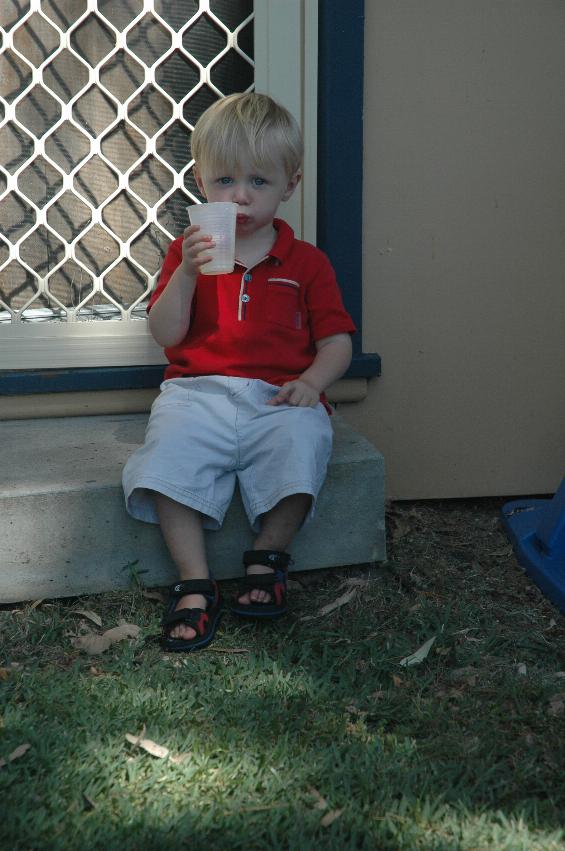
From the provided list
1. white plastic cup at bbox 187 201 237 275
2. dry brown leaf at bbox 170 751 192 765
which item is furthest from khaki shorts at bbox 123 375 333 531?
dry brown leaf at bbox 170 751 192 765

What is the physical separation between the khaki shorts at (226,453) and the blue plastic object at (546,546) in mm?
708

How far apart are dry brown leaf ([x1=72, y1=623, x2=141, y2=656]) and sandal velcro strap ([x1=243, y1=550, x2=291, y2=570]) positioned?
1.08 ft

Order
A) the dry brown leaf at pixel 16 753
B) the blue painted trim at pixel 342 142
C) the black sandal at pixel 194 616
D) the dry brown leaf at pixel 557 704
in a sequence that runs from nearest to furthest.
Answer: the dry brown leaf at pixel 16 753
the dry brown leaf at pixel 557 704
the black sandal at pixel 194 616
the blue painted trim at pixel 342 142

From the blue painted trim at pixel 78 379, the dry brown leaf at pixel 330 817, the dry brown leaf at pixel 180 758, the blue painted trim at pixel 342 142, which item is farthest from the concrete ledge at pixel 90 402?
the dry brown leaf at pixel 330 817

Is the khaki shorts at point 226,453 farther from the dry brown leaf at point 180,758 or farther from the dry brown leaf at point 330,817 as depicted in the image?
the dry brown leaf at point 330,817

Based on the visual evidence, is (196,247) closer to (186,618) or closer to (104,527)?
(104,527)

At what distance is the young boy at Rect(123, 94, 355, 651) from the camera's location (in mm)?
2365

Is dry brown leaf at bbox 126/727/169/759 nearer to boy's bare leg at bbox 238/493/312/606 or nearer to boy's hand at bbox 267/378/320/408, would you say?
boy's bare leg at bbox 238/493/312/606

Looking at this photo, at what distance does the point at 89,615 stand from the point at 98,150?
155 centimetres

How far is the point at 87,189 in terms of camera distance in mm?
3088

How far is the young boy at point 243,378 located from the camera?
7.76 ft

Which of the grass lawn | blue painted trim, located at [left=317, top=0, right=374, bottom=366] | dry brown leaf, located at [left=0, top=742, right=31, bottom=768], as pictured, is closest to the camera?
the grass lawn

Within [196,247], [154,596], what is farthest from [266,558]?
[196,247]

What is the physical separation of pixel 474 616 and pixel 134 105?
196 centimetres
